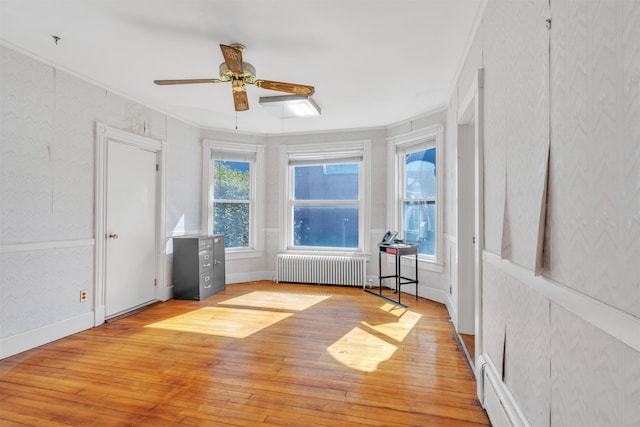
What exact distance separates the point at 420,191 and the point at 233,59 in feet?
10.4

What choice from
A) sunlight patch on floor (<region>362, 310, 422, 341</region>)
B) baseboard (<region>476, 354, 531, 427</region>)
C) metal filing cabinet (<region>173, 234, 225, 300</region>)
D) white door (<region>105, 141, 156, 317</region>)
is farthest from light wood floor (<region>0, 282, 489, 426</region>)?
metal filing cabinet (<region>173, 234, 225, 300</region>)

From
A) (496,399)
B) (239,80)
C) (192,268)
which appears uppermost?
(239,80)

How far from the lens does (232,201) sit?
555cm

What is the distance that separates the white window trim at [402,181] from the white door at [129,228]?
3368 millimetres

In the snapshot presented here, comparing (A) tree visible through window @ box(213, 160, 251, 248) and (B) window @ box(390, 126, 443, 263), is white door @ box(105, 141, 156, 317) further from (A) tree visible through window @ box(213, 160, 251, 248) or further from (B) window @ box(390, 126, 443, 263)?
(B) window @ box(390, 126, 443, 263)

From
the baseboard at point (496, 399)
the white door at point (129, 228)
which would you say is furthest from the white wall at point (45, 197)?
the baseboard at point (496, 399)

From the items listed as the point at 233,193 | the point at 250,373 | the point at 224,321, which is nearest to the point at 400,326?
the point at 250,373

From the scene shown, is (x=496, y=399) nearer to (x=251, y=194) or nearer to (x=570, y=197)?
(x=570, y=197)

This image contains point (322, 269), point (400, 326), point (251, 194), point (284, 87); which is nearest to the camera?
point (284, 87)

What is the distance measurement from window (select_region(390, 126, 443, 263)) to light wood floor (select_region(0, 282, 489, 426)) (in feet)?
3.51

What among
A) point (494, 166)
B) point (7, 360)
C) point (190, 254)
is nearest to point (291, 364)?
point (494, 166)

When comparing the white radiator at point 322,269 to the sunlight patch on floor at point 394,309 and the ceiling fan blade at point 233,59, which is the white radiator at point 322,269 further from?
the ceiling fan blade at point 233,59

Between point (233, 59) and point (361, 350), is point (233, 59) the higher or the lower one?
the higher one

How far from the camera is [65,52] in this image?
2887mm
